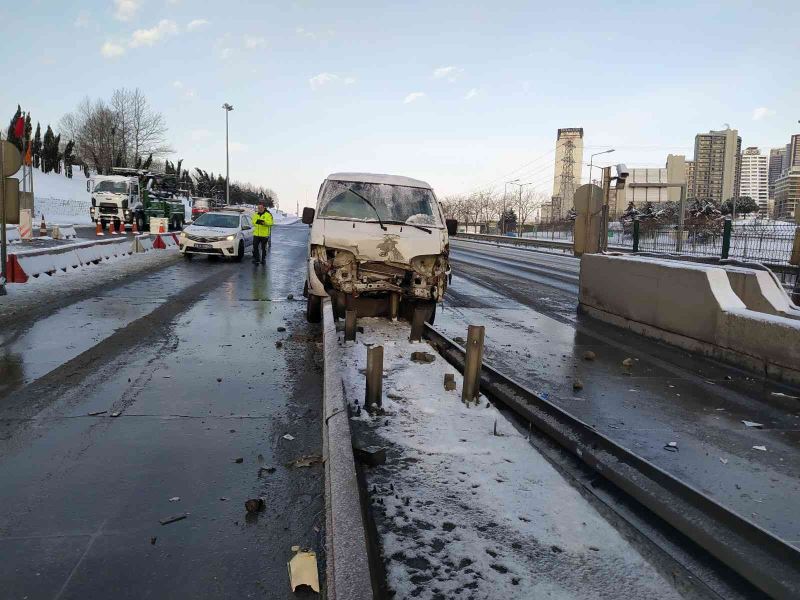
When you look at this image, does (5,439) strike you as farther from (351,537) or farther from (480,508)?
(480,508)

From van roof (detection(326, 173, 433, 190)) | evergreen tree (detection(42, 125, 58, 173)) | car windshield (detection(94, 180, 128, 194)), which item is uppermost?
evergreen tree (detection(42, 125, 58, 173))

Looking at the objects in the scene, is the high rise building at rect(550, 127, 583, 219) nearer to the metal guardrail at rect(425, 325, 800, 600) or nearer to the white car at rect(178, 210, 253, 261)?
the white car at rect(178, 210, 253, 261)

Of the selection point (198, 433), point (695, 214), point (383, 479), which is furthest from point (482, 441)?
point (695, 214)

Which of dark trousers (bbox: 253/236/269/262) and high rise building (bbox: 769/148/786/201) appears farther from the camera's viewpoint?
high rise building (bbox: 769/148/786/201)

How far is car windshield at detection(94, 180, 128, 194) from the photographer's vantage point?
32.1 meters

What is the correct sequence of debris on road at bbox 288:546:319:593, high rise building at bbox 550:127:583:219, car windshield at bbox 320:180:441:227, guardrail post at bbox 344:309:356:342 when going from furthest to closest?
high rise building at bbox 550:127:583:219 → car windshield at bbox 320:180:441:227 → guardrail post at bbox 344:309:356:342 → debris on road at bbox 288:546:319:593

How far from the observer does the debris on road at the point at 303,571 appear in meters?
Result: 2.64

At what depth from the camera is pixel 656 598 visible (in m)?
2.65

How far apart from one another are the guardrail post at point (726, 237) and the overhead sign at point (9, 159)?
19.0 meters

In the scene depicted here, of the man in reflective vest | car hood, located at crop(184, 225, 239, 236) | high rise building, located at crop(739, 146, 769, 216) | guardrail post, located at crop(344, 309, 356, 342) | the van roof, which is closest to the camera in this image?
guardrail post, located at crop(344, 309, 356, 342)

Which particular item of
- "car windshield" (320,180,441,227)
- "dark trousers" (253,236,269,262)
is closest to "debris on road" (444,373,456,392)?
"car windshield" (320,180,441,227)

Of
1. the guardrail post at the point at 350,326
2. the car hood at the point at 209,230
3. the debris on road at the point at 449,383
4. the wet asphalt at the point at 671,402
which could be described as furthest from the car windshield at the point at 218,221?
the debris on road at the point at 449,383

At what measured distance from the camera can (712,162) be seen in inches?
4092

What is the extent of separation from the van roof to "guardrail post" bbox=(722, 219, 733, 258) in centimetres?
1362
